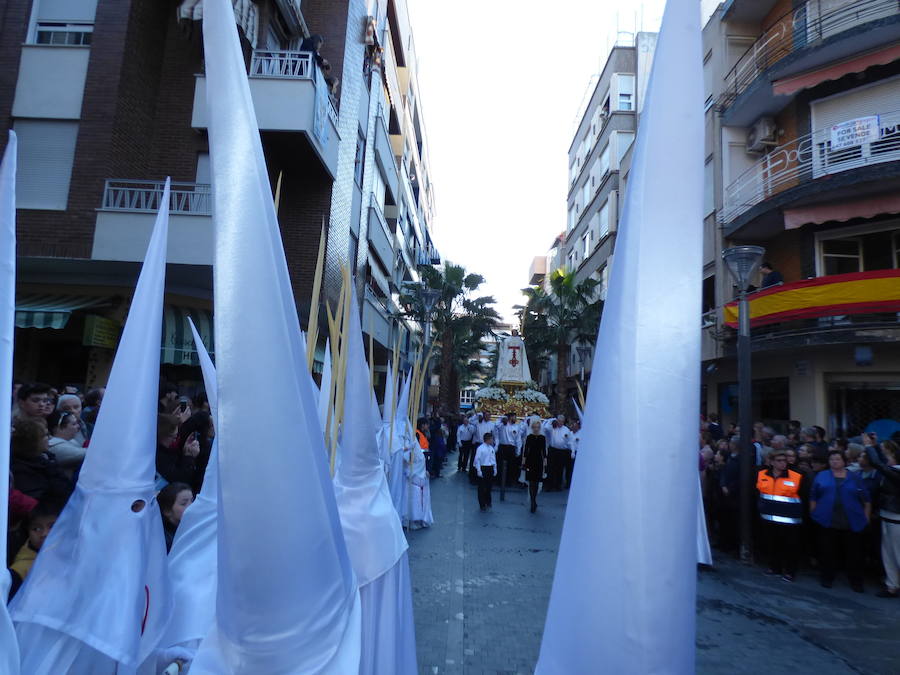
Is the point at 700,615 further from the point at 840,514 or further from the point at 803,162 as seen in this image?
the point at 803,162

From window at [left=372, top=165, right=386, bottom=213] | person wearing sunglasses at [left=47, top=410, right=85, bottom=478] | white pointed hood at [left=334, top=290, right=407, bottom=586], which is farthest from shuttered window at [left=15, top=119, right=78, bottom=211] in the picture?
white pointed hood at [left=334, top=290, right=407, bottom=586]

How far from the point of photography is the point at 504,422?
13.1m

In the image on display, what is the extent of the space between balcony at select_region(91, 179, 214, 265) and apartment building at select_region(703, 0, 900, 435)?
12438 millimetres

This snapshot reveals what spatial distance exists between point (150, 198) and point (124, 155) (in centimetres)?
154

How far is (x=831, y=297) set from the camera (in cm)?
1266

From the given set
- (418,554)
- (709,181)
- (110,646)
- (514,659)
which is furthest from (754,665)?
(709,181)

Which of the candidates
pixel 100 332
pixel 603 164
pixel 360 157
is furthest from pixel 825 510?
pixel 603 164

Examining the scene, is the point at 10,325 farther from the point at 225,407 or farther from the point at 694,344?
the point at 694,344

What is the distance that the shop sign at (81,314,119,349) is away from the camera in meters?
10.8

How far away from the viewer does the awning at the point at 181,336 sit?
36.3 feet

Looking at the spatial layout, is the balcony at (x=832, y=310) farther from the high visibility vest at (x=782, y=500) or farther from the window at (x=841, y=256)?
the high visibility vest at (x=782, y=500)

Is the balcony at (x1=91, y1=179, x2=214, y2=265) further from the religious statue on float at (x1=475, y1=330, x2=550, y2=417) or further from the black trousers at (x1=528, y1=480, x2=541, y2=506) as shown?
the religious statue on float at (x1=475, y1=330, x2=550, y2=417)

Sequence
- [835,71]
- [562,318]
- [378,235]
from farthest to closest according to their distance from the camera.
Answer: [562,318], [378,235], [835,71]

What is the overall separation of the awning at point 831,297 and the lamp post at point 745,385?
5.14 meters
